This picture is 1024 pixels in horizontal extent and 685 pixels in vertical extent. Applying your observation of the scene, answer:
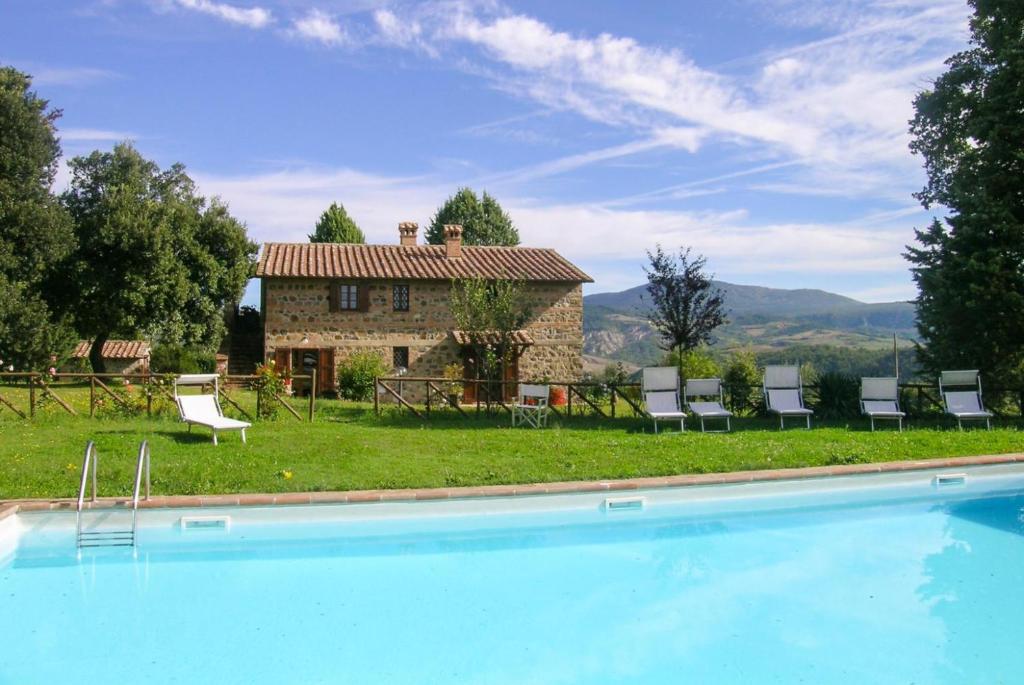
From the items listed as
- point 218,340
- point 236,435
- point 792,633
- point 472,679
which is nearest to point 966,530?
point 792,633

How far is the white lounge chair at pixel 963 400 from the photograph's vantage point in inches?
534

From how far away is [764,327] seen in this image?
9069cm

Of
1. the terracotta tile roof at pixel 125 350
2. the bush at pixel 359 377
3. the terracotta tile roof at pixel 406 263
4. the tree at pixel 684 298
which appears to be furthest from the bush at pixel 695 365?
the terracotta tile roof at pixel 125 350

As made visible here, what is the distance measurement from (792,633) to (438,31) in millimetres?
11744

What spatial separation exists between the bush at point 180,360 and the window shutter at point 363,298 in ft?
16.7

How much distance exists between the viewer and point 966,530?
841 cm

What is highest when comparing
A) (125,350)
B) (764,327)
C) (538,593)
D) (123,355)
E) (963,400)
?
Result: (764,327)

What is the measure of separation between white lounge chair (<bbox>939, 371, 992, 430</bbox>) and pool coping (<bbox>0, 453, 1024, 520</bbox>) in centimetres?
336

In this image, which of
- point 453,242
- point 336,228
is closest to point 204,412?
point 453,242

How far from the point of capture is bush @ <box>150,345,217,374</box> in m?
25.0

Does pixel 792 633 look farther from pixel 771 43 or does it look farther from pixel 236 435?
pixel 771 43

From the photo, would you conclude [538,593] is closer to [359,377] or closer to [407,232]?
[359,377]

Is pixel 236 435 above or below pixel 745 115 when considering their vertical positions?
below

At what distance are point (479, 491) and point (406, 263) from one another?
18.9 m
